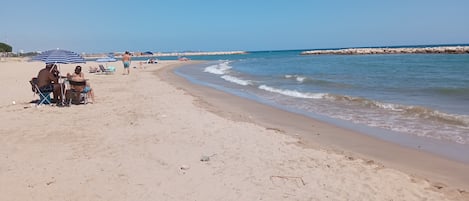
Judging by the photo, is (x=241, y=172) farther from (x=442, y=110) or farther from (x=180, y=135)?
(x=442, y=110)

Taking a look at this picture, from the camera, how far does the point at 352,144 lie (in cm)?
746

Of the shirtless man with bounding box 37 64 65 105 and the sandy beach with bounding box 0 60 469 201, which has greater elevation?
the shirtless man with bounding box 37 64 65 105

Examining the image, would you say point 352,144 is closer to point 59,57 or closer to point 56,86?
point 56,86

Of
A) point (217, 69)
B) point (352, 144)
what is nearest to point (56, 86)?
point (352, 144)

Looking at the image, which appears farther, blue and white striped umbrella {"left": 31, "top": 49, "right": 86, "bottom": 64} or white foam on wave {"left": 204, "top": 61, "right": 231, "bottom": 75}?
white foam on wave {"left": 204, "top": 61, "right": 231, "bottom": 75}

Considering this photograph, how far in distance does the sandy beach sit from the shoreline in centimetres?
2

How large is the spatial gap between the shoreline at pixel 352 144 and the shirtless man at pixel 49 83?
152 inches

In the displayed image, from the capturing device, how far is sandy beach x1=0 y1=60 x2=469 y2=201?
15.2 ft

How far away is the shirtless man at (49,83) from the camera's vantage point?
11289mm

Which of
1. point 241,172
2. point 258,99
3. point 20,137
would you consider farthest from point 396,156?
point 258,99

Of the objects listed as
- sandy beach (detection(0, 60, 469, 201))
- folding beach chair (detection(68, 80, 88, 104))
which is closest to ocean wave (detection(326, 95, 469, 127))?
sandy beach (detection(0, 60, 469, 201))

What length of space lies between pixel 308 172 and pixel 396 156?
2.04 metres

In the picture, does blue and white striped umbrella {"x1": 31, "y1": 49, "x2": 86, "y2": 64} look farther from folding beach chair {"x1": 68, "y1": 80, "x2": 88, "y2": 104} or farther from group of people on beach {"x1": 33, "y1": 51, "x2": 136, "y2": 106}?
folding beach chair {"x1": 68, "y1": 80, "x2": 88, "y2": 104}

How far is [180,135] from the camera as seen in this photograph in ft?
24.6
